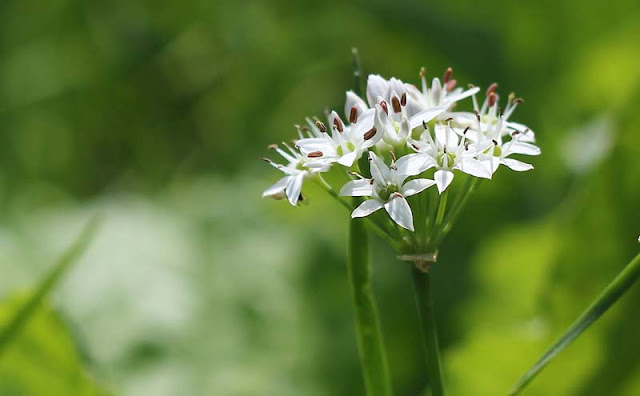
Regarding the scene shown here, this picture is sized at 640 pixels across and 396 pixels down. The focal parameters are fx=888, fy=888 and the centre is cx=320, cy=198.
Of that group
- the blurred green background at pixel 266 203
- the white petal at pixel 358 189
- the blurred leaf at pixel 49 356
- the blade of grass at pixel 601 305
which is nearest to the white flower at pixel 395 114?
the white petal at pixel 358 189

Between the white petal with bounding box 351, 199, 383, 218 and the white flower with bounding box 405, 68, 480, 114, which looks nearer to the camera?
the white petal with bounding box 351, 199, 383, 218

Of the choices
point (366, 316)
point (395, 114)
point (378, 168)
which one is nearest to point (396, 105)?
point (395, 114)

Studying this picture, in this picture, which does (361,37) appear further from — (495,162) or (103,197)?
(495,162)

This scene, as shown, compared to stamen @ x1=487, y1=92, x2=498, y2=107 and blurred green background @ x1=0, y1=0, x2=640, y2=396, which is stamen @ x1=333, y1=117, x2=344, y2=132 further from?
blurred green background @ x1=0, y1=0, x2=640, y2=396

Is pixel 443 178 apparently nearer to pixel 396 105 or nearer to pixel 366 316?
pixel 396 105

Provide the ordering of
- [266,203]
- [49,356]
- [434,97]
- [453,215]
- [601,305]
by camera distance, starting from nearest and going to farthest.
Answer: [601,305]
[453,215]
[434,97]
[49,356]
[266,203]

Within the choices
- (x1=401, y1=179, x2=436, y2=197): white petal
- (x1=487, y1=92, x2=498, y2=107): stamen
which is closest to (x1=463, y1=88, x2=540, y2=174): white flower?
(x1=487, y1=92, x2=498, y2=107): stamen

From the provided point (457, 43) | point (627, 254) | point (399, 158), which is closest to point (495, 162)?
point (399, 158)
